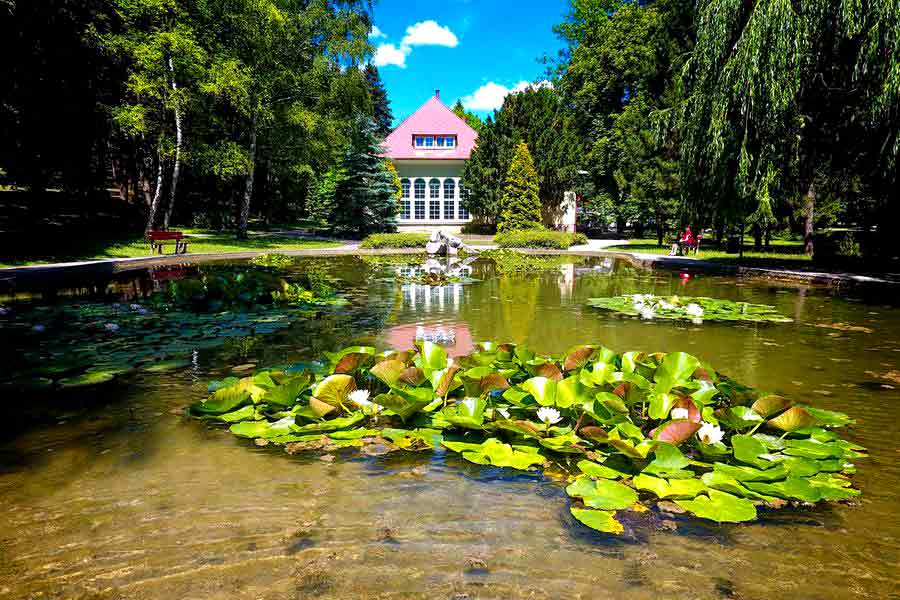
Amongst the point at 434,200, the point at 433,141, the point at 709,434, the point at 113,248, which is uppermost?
the point at 433,141

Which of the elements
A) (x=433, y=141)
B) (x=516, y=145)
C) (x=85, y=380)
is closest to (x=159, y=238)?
(x=85, y=380)

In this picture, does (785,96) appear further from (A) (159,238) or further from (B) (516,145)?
(B) (516,145)

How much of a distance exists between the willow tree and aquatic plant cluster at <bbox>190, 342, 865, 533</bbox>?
34.0ft

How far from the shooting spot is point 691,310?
7.16 metres

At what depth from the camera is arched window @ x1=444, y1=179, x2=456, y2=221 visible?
38375 millimetres

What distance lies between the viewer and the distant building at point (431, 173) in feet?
125

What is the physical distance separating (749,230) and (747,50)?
14566mm

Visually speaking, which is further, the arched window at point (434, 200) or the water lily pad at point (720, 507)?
the arched window at point (434, 200)

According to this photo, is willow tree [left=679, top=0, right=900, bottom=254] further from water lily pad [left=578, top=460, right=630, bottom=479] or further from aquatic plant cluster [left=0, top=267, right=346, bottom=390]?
water lily pad [left=578, top=460, right=630, bottom=479]

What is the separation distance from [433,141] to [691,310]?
34.1 meters

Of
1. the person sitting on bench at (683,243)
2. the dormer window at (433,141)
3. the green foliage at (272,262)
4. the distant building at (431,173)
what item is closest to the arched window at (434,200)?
the distant building at (431,173)

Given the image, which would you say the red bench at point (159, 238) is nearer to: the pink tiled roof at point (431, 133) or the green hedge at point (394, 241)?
the green hedge at point (394, 241)

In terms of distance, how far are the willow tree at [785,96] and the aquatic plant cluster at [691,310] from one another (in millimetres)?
4751

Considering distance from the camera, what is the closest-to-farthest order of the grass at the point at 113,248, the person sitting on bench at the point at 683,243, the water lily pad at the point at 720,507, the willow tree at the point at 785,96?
the water lily pad at the point at 720,507 → the willow tree at the point at 785,96 → the grass at the point at 113,248 → the person sitting on bench at the point at 683,243
